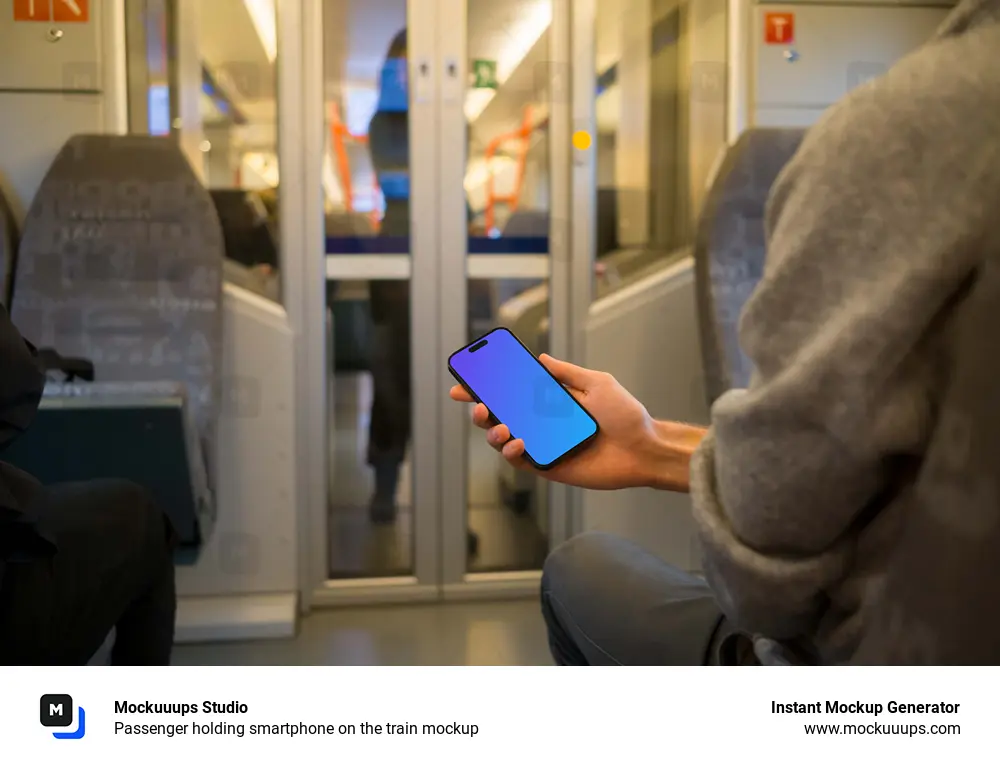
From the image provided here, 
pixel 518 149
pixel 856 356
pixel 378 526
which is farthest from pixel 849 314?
pixel 378 526

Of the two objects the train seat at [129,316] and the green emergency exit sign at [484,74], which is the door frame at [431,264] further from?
the train seat at [129,316]

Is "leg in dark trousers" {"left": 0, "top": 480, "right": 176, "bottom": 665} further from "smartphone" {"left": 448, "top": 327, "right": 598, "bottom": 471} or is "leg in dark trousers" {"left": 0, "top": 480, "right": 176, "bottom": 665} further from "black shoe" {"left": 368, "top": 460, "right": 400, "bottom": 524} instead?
"smartphone" {"left": 448, "top": 327, "right": 598, "bottom": 471}

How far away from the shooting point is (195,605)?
3.10 feet

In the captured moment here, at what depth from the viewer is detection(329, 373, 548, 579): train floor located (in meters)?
1.03

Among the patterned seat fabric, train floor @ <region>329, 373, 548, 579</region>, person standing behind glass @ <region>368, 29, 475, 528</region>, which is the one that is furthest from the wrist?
the patterned seat fabric

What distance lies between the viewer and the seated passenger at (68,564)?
67cm

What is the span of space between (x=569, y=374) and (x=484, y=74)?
1.52 feet

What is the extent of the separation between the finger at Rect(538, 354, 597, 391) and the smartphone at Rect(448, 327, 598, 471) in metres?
0.01
